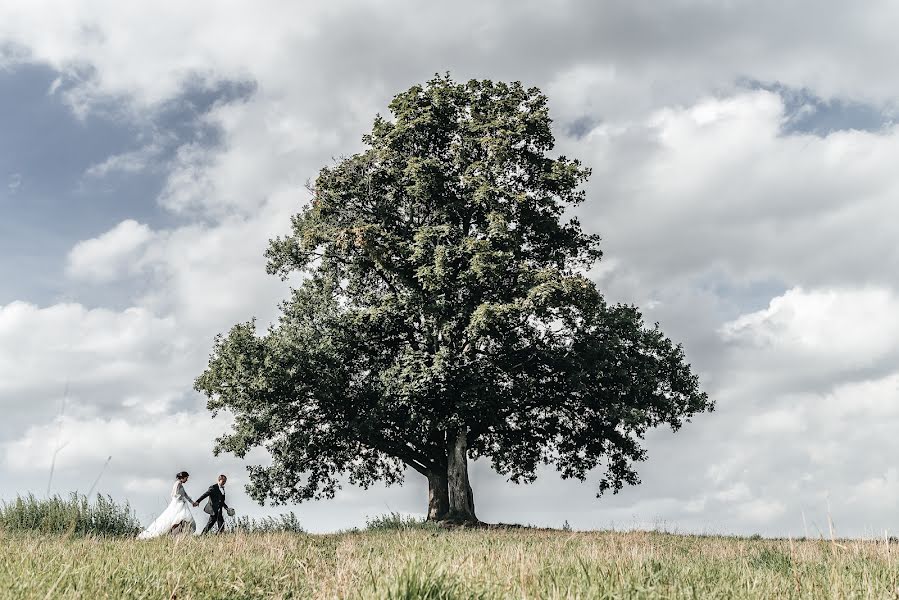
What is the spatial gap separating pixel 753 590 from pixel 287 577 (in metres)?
4.64

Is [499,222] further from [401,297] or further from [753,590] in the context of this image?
[753,590]

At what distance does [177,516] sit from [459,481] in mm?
10144

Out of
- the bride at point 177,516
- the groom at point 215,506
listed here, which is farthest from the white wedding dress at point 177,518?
the groom at point 215,506

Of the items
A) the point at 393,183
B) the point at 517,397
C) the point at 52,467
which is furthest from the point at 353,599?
the point at 393,183

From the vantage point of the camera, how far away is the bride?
772 inches

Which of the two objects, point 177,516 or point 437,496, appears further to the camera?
point 437,496

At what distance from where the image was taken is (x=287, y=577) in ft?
25.4

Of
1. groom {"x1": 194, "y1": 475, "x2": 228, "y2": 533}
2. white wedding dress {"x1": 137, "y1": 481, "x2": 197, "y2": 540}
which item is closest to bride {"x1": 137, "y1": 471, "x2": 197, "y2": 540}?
white wedding dress {"x1": 137, "y1": 481, "x2": 197, "y2": 540}

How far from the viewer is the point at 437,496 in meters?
27.6

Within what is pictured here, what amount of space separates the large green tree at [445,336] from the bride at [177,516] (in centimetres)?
442

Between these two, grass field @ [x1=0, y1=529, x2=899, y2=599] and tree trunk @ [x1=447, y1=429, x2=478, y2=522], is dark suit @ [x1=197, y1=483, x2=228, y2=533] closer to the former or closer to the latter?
tree trunk @ [x1=447, y1=429, x2=478, y2=522]

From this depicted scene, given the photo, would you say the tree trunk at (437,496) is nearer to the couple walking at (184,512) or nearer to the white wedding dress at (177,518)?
the couple walking at (184,512)

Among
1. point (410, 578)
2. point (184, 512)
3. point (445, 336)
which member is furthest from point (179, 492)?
point (410, 578)

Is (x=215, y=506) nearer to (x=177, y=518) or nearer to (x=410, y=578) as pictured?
(x=177, y=518)
